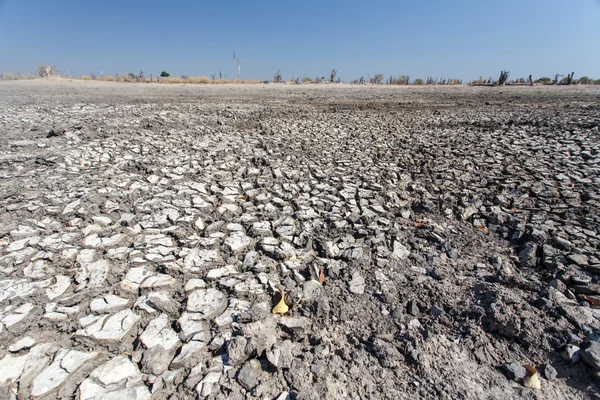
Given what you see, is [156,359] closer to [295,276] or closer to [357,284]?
[295,276]

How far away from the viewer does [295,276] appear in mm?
1964

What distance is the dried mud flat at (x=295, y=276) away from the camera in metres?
1.31

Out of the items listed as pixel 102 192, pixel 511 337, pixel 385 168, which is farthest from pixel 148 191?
pixel 511 337

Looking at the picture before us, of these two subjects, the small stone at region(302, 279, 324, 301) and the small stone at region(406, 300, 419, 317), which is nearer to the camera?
the small stone at region(406, 300, 419, 317)

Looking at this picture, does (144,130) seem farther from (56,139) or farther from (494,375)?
(494,375)

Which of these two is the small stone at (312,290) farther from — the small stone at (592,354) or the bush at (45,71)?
the bush at (45,71)

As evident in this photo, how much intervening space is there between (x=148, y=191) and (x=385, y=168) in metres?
3.07

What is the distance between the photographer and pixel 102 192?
3.01 m

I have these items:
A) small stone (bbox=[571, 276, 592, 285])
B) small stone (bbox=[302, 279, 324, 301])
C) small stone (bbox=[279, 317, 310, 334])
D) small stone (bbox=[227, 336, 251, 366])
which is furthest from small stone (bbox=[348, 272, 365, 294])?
small stone (bbox=[571, 276, 592, 285])

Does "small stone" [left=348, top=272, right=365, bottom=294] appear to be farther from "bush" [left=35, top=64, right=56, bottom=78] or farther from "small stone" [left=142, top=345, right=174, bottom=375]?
"bush" [left=35, top=64, right=56, bottom=78]

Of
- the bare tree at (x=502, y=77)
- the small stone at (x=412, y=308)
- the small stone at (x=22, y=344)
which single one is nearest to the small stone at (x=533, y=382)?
the small stone at (x=412, y=308)

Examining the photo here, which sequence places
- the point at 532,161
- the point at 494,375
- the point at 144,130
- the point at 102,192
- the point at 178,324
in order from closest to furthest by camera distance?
the point at 494,375
the point at 178,324
the point at 102,192
the point at 532,161
the point at 144,130

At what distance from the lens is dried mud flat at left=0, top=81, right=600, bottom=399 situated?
4.29ft

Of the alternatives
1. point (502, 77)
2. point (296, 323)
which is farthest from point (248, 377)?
point (502, 77)
